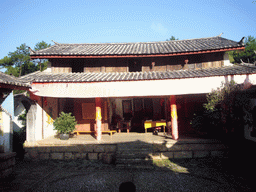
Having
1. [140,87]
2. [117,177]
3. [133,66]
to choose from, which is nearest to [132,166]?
[117,177]

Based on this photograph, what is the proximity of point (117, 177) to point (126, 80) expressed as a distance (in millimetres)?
4510

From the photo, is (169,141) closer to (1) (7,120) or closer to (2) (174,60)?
(2) (174,60)

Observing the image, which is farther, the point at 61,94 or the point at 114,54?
the point at 114,54

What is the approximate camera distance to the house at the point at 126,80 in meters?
8.62

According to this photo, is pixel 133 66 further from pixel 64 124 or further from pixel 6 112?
pixel 6 112

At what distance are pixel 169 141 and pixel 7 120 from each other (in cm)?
743

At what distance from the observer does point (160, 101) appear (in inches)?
504

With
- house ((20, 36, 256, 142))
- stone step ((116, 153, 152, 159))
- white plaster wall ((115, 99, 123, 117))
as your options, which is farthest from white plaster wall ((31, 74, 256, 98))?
white plaster wall ((115, 99, 123, 117))

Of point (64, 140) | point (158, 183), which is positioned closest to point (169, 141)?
point (158, 183)

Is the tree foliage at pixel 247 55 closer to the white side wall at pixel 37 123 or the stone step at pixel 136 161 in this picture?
the stone step at pixel 136 161

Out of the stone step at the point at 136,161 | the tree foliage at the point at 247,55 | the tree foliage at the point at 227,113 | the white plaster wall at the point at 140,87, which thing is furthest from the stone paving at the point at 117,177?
the tree foliage at the point at 247,55

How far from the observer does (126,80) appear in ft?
28.5

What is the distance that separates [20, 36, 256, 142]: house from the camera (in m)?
8.62

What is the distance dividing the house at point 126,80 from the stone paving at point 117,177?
6.13 ft
